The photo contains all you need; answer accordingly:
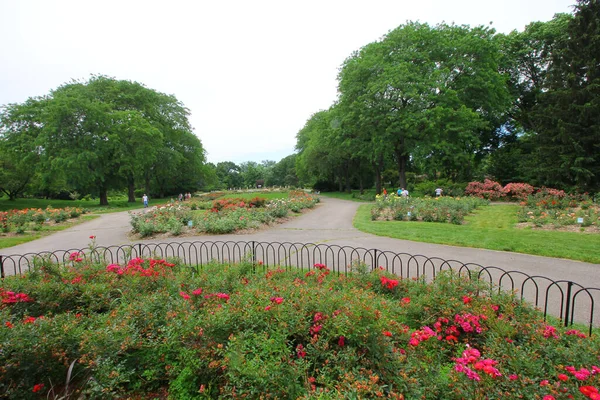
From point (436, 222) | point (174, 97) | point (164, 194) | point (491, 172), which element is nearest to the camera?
point (436, 222)

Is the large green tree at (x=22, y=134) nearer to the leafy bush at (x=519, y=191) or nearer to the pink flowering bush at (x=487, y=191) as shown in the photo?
the pink flowering bush at (x=487, y=191)

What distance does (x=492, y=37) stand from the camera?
23.1 m

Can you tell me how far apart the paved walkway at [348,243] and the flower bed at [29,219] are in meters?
1.60

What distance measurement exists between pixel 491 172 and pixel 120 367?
1263 inches

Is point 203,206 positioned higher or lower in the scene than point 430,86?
lower

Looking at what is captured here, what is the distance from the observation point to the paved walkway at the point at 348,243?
5844 millimetres

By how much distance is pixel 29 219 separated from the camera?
47.5ft

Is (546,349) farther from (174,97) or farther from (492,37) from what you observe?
(174,97)

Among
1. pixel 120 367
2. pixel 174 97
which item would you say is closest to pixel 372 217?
pixel 120 367

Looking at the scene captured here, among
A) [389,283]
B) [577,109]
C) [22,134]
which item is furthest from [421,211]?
[22,134]

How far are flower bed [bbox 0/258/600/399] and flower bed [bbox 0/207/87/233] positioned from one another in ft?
42.2

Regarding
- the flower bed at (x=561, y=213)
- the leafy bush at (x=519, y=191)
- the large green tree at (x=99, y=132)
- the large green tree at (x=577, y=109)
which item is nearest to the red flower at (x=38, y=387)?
the flower bed at (x=561, y=213)

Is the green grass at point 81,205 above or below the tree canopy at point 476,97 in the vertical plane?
below

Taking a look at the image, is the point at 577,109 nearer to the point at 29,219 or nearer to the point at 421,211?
the point at 421,211
